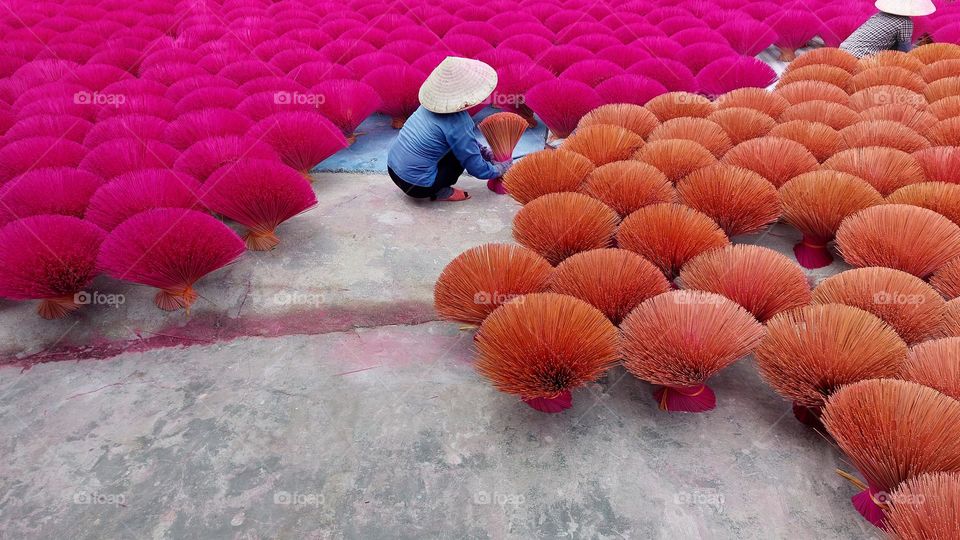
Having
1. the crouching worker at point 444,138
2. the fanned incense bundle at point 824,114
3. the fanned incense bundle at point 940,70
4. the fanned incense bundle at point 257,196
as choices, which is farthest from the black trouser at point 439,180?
the fanned incense bundle at point 940,70

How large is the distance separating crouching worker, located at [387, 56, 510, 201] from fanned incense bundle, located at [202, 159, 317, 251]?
16.9 inches

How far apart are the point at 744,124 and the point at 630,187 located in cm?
73

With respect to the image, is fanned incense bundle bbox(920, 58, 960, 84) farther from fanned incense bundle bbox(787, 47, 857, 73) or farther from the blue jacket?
the blue jacket

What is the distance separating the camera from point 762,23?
3.62 metres

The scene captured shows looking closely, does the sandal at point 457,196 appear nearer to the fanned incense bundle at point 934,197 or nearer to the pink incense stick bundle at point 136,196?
the pink incense stick bundle at point 136,196

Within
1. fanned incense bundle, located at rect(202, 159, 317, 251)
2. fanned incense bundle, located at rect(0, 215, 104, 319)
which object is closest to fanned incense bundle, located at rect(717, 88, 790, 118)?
fanned incense bundle, located at rect(202, 159, 317, 251)

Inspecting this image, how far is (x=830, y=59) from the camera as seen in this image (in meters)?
2.96

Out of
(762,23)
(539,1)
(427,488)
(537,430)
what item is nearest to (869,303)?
(537,430)

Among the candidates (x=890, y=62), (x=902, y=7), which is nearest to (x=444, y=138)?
(x=890, y=62)

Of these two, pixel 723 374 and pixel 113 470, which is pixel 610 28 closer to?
pixel 723 374

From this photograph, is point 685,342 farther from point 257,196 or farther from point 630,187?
point 257,196

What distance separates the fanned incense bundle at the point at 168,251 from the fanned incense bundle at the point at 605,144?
1.22 meters

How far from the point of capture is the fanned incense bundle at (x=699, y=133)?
218 centimetres

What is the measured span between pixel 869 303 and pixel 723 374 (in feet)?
1.20
